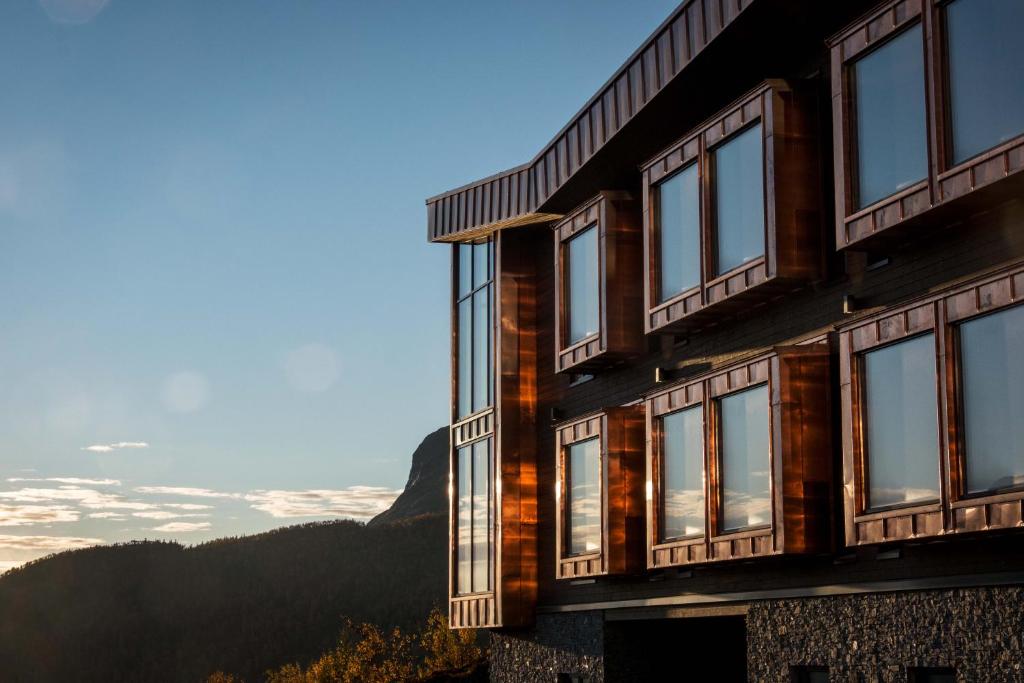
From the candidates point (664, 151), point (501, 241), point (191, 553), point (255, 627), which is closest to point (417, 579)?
point (255, 627)

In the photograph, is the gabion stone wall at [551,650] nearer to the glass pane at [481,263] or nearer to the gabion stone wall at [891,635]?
the gabion stone wall at [891,635]

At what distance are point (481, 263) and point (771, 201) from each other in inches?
426

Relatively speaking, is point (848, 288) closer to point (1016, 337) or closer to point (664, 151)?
point (1016, 337)

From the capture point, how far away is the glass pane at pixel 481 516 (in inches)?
913

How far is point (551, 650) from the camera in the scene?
2131 cm

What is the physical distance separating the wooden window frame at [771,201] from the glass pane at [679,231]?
24 cm

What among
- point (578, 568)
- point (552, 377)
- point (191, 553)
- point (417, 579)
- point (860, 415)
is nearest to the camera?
point (860, 415)

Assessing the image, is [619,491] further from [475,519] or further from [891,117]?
[891,117]

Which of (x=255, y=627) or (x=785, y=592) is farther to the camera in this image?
(x=255, y=627)

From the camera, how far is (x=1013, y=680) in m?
11.3

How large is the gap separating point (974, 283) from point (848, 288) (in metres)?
2.39

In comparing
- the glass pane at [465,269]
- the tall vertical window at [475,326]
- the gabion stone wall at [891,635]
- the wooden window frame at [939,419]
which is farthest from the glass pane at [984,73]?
the glass pane at [465,269]

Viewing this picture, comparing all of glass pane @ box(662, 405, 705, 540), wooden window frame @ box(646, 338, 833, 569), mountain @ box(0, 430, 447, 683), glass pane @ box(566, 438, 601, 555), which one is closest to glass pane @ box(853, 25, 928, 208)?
wooden window frame @ box(646, 338, 833, 569)

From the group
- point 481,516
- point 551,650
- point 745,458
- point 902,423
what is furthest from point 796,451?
point 481,516
